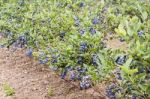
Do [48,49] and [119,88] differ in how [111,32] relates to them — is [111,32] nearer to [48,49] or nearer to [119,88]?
[48,49]

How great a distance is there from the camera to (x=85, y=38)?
12.3ft

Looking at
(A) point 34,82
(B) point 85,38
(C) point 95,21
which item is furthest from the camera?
(A) point 34,82

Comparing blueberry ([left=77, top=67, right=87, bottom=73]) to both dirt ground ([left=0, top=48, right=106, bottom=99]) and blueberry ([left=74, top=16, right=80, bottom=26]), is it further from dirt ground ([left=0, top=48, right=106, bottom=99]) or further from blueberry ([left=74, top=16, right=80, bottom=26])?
blueberry ([left=74, top=16, right=80, bottom=26])

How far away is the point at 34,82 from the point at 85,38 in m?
1.48

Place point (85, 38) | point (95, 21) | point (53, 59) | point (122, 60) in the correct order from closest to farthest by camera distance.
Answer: point (122, 60), point (85, 38), point (53, 59), point (95, 21)

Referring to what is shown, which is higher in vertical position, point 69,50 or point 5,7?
point 5,7

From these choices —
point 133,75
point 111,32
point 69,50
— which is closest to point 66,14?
point 111,32

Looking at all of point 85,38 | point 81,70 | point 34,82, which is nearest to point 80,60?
point 81,70

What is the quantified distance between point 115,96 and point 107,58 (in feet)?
1.03

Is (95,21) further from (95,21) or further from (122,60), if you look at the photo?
(122,60)

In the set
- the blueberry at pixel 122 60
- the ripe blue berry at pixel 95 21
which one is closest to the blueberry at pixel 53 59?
the ripe blue berry at pixel 95 21

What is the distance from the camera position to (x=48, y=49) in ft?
14.1

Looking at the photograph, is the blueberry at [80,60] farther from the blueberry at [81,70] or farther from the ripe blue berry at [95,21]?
the ripe blue berry at [95,21]

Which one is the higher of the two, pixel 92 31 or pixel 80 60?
pixel 92 31
